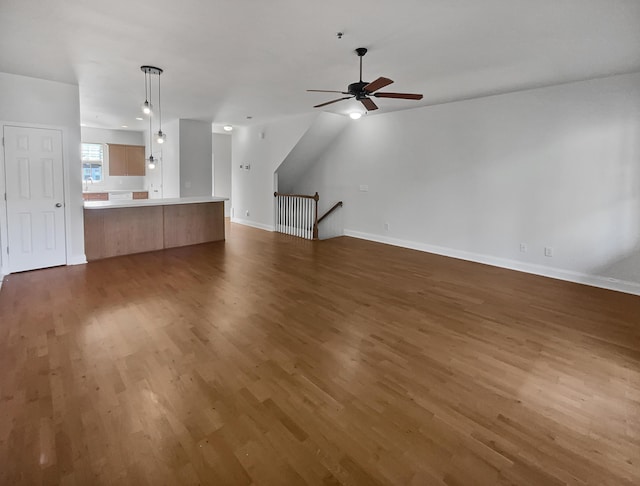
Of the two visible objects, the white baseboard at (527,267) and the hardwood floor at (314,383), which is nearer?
the hardwood floor at (314,383)

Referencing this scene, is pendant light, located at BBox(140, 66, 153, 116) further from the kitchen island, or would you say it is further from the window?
the window

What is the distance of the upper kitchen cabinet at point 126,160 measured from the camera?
10.0 m

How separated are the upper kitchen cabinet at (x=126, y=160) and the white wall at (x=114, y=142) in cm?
14

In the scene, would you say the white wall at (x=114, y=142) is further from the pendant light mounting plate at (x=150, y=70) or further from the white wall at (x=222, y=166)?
the pendant light mounting plate at (x=150, y=70)

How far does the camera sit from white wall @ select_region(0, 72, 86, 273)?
464 cm

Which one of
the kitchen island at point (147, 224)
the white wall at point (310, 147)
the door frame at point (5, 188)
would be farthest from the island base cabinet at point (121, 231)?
the white wall at point (310, 147)

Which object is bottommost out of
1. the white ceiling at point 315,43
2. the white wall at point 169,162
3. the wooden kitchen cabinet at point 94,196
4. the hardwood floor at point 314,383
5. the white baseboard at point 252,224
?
the hardwood floor at point 314,383

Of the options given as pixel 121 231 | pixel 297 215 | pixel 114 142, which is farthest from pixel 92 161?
pixel 297 215

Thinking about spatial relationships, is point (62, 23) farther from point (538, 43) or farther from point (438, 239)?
point (438, 239)

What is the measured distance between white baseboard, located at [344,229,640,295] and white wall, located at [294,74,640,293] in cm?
1

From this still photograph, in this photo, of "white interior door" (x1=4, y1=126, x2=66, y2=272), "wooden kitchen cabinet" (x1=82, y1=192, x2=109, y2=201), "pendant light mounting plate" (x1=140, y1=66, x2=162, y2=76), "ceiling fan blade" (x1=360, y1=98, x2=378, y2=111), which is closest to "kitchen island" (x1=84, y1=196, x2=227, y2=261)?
"white interior door" (x1=4, y1=126, x2=66, y2=272)

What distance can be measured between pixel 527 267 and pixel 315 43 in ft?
14.9

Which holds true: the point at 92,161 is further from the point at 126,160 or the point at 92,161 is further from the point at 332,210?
the point at 332,210

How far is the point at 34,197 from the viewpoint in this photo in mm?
4918
